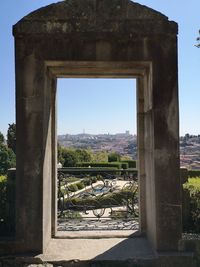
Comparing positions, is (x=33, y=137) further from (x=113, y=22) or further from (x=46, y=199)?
(x=113, y=22)

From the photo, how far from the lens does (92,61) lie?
17.9 ft

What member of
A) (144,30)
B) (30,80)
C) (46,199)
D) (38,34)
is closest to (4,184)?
(46,199)

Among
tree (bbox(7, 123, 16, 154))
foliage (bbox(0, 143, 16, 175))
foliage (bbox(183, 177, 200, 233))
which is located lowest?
foliage (bbox(183, 177, 200, 233))

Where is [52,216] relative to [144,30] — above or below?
below

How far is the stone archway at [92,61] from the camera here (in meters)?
5.32

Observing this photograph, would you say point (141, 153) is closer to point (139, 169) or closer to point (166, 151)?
point (139, 169)

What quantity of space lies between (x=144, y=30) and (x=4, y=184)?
3447 millimetres

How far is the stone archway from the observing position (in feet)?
17.5

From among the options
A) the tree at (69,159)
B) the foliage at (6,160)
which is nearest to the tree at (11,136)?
the foliage at (6,160)

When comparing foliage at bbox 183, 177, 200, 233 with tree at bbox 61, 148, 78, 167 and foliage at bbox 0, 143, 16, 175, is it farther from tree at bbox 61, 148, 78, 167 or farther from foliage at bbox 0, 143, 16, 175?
foliage at bbox 0, 143, 16, 175

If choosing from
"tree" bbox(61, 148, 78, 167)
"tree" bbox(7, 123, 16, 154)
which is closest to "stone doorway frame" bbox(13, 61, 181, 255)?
"tree" bbox(61, 148, 78, 167)

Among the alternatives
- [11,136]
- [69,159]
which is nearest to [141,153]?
[69,159]

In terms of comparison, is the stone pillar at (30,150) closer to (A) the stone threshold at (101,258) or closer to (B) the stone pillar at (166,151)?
(A) the stone threshold at (101,258)

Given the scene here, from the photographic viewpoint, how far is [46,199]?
5609 mm
